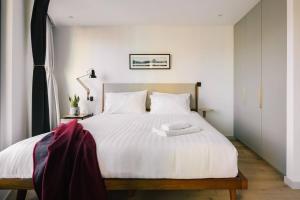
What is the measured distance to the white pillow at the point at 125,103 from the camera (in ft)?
11.4

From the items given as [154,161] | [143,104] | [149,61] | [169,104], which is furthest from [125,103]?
[154,161]

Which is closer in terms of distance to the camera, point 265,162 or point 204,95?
point 265,162

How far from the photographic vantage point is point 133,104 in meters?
3.52

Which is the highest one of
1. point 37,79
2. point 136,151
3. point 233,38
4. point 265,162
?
point 233,38

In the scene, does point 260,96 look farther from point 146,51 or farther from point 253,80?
point 146,51

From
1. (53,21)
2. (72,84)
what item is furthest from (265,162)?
(53,21)

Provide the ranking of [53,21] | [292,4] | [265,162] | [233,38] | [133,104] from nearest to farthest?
[292,4], [265,162], [133,104], [53,21], [233,38]

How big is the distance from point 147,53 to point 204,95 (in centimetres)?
141

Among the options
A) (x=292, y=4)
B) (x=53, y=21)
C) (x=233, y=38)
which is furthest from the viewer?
(x=233, y=38)

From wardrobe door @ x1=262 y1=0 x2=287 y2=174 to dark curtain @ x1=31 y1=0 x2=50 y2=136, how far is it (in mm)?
2874

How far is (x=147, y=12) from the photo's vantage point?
11.0 feet

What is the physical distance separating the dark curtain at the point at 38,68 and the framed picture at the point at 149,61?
1763 mm

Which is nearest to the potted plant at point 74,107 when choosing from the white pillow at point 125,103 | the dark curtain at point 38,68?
the white pillow at point 125,103

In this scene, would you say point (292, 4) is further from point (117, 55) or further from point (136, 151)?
point (117, 55)
